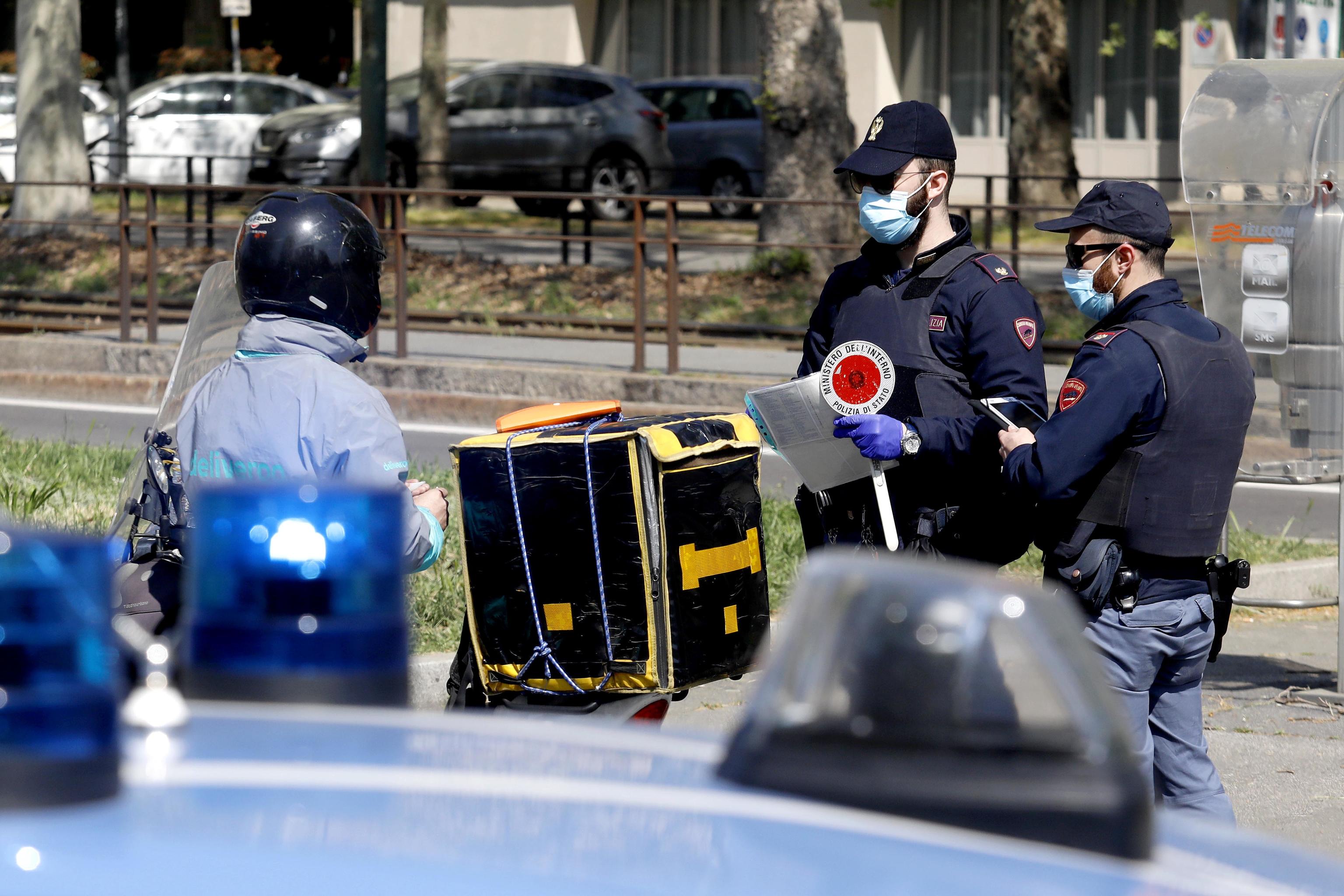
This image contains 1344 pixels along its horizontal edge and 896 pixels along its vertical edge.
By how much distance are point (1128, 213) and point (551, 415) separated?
4.73 ft

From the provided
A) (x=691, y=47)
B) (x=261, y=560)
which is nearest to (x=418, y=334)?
(x=261, y=560)

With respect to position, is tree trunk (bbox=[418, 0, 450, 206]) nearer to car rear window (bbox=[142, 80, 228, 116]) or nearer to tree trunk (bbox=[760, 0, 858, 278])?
car rear window (bbox=[142, 80, 228, 116])

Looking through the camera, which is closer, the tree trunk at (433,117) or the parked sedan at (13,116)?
the tree trunk at (433,117)

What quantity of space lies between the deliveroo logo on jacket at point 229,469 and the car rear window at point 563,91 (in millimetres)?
20267

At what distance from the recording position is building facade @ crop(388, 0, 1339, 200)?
97.1ft

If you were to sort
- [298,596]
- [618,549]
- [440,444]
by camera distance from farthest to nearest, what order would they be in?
[440,444], [618,549], [298,596]

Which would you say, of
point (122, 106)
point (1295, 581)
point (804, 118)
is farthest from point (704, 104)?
point (1295, 581)

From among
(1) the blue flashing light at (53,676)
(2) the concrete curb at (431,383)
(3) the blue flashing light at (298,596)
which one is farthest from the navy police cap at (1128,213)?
(2) the concrete curb at (431,383)

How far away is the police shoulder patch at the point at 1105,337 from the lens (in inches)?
148

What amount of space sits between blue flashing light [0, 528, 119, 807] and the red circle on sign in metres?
2.79

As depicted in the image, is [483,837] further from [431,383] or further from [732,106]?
[732,106]

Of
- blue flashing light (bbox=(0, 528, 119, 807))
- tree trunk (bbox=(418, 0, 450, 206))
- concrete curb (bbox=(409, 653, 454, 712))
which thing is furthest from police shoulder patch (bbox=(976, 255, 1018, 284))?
tree trunk (bbox=(418, 0, 450, 206))

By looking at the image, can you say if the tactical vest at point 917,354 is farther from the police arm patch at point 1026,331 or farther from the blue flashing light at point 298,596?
the blue flashing light at point 298,596

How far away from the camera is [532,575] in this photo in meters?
3.79
